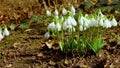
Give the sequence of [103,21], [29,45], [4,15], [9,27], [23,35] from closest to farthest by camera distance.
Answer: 1. [103,21]
2. [29,45]
3. [23,35]
4. [9,27]
5. [4,15]

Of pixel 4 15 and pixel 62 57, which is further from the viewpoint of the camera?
pixel 4 15

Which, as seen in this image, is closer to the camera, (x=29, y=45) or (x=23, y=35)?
(x=29, y=45)

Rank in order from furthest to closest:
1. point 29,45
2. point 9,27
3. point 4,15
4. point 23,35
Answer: point 4,15 < point 9,27 < point 23,35 < point 29,45

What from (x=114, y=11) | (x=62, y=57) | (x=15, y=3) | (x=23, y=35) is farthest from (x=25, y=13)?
(x=62, y=57)

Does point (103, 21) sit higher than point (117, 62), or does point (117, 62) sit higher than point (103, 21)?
point (103, 21)

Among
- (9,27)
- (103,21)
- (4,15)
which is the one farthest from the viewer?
(4,15)

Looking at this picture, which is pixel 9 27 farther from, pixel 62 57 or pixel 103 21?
pixel 103 21

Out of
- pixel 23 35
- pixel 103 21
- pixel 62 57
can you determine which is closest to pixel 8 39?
pixel 23 35

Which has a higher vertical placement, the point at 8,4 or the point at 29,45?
the point at 8,4

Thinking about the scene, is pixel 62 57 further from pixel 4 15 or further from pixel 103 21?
pixel 4 15
